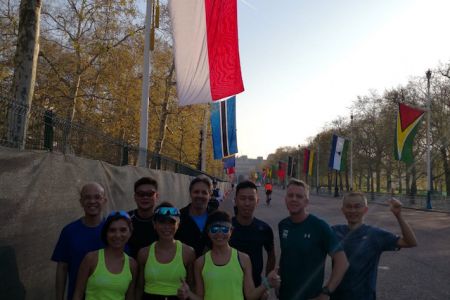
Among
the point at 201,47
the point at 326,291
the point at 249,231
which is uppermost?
the point at 201,47

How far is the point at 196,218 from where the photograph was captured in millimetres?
4125

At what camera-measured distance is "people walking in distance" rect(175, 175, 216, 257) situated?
396cm

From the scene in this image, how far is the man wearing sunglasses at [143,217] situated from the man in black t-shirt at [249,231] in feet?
2.46

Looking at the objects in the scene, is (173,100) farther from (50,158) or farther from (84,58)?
(50,158)

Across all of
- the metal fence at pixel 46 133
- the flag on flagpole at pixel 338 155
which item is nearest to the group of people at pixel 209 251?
the metal fence at pixel 46 133

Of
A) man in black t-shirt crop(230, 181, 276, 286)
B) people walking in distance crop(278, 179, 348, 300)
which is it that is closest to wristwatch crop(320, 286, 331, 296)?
people walking in distance crop(278, 179, 348, 300)

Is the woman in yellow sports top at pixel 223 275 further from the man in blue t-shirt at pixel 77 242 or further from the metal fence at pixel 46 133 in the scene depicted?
the metal fence at pixel 46 133

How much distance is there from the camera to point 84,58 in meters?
22.8

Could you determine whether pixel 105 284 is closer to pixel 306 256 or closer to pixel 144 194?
pixel 144 194

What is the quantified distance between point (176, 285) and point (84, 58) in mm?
21531

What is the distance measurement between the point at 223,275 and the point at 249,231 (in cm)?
71

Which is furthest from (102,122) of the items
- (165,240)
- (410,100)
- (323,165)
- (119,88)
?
(323,165)

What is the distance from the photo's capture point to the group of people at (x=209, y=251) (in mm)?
3273

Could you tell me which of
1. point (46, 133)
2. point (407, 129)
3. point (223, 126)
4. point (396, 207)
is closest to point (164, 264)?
point (396, 207)
